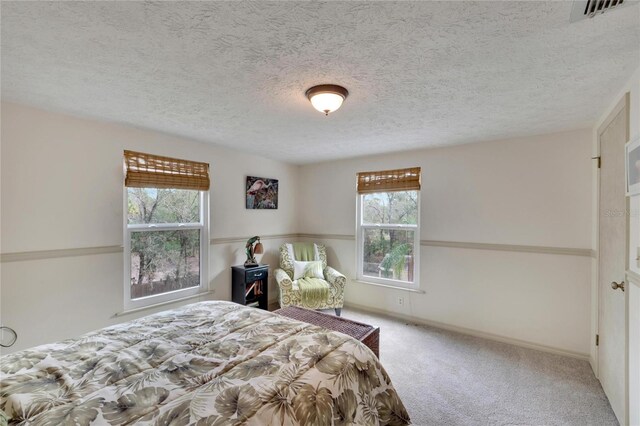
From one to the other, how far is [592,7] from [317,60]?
122 cm

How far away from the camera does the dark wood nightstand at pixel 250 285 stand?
11.8 ft

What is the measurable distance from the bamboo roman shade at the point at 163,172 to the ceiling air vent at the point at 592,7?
3409 millimetres

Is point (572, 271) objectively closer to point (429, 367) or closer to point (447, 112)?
point (429, 367)

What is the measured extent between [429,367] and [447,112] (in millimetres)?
2314

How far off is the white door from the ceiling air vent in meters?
1.01

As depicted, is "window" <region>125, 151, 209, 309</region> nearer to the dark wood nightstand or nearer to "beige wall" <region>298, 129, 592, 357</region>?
the dark wood nightstand

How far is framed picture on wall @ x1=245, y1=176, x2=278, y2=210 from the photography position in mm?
4028

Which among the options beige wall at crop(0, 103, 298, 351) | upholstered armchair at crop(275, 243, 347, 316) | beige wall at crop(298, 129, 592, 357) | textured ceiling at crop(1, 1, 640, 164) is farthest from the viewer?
upholstered armchair at crop(275, 243, 347, 316)

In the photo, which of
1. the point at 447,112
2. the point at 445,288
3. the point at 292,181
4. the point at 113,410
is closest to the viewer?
the point at 113,410

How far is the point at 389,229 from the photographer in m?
4.00

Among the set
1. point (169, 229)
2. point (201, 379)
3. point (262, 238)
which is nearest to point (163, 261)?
point (169, 229)

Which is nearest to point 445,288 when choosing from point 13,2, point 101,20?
point 101,20

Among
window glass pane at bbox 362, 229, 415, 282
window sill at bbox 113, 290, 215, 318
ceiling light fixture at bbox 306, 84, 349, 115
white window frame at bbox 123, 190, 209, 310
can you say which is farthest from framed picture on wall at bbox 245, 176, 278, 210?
ceiling light fixture at bbox 306, 84, 349, 115

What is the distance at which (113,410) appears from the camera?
0.99m
